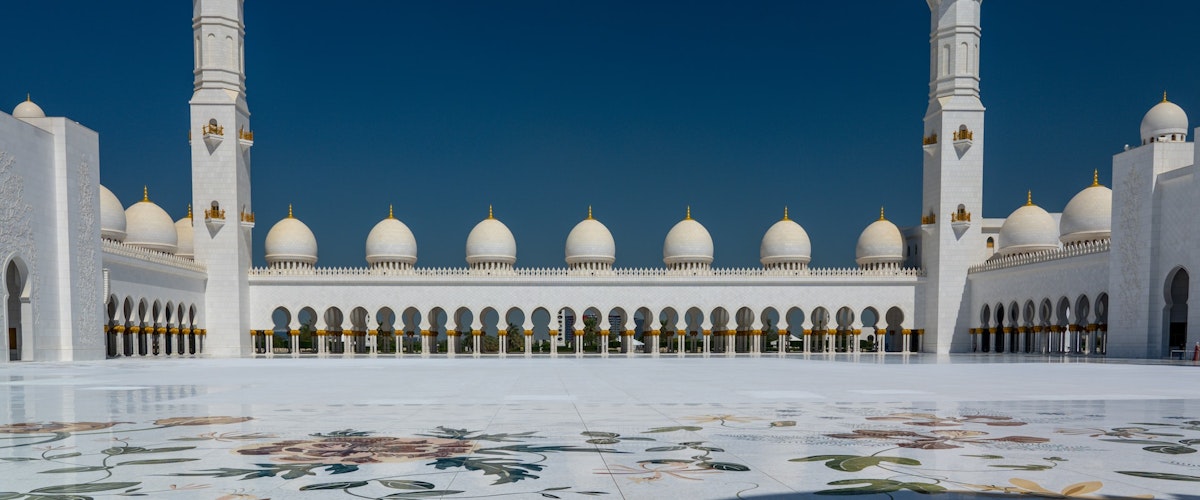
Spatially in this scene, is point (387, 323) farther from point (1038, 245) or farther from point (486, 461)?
point (486, 461)

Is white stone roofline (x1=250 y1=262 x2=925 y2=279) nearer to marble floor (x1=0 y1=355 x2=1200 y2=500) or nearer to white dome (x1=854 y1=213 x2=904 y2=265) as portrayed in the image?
white dome (x1=854 y1=213 x2=904 y2=265)

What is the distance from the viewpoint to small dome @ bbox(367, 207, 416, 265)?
112ft

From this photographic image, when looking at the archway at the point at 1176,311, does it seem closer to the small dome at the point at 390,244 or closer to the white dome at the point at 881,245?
the white dome at the point at 881,245

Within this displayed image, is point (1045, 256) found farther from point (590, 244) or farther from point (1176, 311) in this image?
point (590, 244)

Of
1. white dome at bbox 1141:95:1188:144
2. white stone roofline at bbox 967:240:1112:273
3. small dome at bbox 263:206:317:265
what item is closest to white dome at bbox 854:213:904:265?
white stone roofline at bbox 967:240:1112:273

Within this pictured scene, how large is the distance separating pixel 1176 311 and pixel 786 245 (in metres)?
13.7

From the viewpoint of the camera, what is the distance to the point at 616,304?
32844 mm

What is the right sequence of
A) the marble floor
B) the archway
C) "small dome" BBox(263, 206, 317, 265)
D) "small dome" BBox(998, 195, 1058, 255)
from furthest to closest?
"small dome" BBox(263, 206, 317, 265) < "small dome" BBox(998, 195, 1058, 255) < the archway < the marble floor

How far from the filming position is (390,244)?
112ft

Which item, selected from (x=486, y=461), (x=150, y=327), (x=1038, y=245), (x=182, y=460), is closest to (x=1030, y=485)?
(x=486, y=461)

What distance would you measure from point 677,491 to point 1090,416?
3.73 metres

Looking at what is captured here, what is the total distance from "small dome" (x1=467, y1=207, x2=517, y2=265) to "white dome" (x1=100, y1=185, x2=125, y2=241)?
38.8 feet

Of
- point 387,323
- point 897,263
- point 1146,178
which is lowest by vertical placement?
point 387,323

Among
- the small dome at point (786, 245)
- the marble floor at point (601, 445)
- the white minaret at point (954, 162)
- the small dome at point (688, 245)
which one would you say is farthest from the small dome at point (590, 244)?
the marble floor at point (601, 445)
